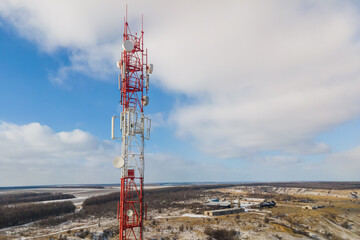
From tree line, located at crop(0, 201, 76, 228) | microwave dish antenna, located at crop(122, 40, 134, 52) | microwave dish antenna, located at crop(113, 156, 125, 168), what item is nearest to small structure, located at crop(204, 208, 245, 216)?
microwave dish antenna, located at crop(113, 156, 125, 168)

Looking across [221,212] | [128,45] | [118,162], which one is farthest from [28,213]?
[128,45]

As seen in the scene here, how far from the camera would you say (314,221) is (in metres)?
56.2

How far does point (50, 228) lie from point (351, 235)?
59.2 meters

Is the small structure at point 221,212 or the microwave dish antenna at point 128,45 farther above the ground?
the microwave dish antenna at point 128,45

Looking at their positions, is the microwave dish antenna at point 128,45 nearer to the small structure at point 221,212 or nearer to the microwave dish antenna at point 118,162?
the microwave dish antenna at point 118,162

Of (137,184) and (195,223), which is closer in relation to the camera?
(137,184)

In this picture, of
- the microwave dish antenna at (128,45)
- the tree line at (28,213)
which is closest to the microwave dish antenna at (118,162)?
the microwave dish antenna at (128,45)

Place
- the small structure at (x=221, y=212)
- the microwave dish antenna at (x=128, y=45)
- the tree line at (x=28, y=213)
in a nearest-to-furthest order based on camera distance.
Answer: the microwave dish antenna at (x=128, y=45) → the small structure at (x=221, y=212) → the tree line at (x=28, y=213)

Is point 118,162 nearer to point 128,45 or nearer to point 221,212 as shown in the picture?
point 128,45

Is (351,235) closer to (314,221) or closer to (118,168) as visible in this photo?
(314,221)

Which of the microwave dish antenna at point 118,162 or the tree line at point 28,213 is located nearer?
the microwave dish antenna at point 118,162

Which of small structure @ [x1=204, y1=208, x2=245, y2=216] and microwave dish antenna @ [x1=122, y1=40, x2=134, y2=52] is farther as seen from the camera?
small structure @ [x1=204, y1=208, x2=245, y2=216]

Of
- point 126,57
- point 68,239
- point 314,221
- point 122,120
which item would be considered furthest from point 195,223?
point 126,57

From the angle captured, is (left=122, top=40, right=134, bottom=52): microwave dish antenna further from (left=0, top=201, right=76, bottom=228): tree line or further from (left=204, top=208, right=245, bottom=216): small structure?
(left=0, top=201, right=76, bottom=228): tree line
